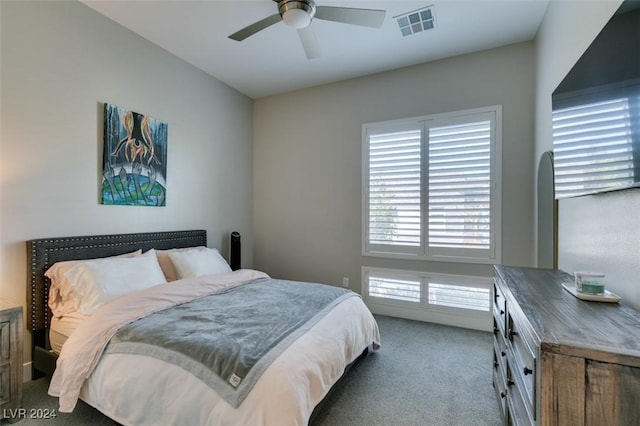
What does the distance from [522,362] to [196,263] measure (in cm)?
281

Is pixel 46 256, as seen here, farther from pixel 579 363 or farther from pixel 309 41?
pixel 579 363

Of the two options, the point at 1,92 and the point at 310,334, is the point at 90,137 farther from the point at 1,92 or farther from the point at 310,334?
the point at 310,334

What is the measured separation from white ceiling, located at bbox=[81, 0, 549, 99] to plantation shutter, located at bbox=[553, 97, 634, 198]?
1.48 m

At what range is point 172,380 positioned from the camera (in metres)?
1.53

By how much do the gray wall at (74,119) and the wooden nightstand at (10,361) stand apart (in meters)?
0.46

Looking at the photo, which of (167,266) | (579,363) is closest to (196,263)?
(167,266)

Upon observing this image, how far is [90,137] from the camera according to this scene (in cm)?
270

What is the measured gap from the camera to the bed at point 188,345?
4.70 ft

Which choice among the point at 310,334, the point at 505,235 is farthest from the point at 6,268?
the point at 505,235

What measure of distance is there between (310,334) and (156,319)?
1.03m

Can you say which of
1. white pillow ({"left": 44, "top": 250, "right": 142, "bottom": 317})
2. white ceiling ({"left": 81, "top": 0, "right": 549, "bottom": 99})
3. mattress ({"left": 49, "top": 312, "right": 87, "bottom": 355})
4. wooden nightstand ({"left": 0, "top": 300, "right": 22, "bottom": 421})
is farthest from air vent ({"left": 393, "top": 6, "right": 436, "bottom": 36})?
wooden nightstand ({"left": 0, "top": 300, "right": 22, "bottom": 421})

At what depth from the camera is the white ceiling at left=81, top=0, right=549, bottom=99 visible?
2.66 metres

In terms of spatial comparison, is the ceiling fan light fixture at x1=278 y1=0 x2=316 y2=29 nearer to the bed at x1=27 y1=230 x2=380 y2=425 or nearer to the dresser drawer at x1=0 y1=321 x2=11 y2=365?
the bed at x1=27 y1=230 x2=380 y2=425

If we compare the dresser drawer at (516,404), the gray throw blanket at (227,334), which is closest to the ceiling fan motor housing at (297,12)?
the gray throw blanket at (227,334)
